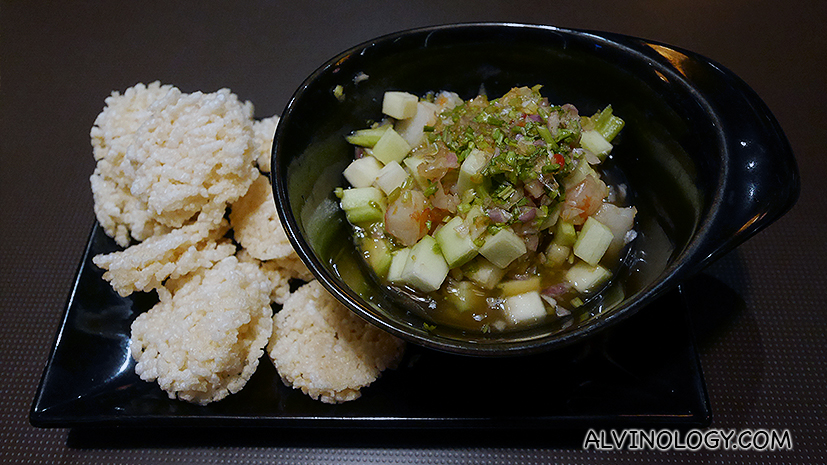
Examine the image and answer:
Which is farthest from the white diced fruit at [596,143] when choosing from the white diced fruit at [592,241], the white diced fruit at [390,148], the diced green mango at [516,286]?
the white diced fruit at [390,148]

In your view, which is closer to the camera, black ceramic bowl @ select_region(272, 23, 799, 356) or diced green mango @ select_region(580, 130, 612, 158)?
black ceramic bowl @ select_region(272, 23, 799, 356)

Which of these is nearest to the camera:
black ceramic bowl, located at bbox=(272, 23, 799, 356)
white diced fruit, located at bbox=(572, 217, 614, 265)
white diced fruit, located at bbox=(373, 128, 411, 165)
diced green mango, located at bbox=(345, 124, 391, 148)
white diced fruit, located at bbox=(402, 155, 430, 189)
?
black ceramic bowl, located at bbox=(272, 23, 799, 356)

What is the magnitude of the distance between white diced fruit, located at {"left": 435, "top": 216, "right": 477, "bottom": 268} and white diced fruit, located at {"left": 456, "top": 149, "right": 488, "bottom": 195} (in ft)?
0.47

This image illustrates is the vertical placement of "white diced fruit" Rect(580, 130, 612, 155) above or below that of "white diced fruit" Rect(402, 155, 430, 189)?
above

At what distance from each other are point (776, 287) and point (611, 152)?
103 cm

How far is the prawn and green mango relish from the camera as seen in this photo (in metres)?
A: 1.95

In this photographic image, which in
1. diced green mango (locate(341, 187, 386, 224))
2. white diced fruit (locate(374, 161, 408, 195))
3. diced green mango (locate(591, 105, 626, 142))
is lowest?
diced green mango (locate(341, 187, 386, 224))

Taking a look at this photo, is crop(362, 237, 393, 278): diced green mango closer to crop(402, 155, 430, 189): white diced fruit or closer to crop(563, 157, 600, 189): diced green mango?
crop(402, 155, 430, 189): white diced fruit

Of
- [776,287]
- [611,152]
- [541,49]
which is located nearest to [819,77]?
[776,287]

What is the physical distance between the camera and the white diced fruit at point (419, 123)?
232 centimetres

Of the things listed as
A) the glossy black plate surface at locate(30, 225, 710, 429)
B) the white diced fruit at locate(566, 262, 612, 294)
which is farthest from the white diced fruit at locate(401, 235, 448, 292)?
the white diced fruit at locate(566, 262, 612, 294)

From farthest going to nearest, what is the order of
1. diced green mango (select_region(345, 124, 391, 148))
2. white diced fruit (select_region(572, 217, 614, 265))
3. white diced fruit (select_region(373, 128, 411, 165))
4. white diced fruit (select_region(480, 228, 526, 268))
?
diced green mango (select_region(345, 124, 391, 148)) → white diced fruit (select_region(373, 128, 411, 165)) → white diced fruit (select_region(572, 217, 614, 265)) → white diced fruit (select_region(480, 228, 526, 268))

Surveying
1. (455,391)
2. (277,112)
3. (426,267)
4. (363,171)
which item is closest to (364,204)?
(363,171)

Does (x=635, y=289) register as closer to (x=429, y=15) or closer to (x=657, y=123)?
(x=657, y=123)
